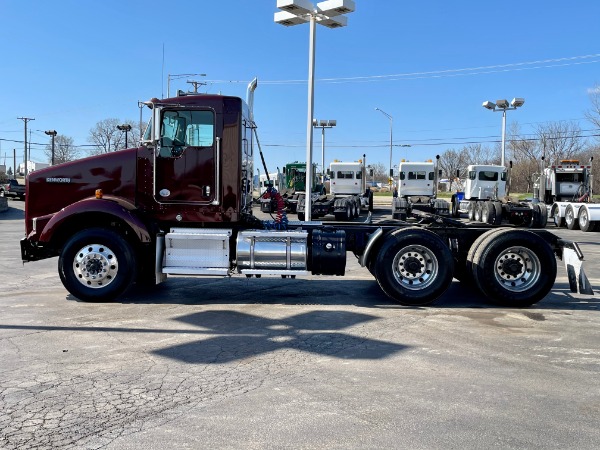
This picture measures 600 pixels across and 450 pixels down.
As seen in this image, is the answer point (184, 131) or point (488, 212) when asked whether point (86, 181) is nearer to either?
point (184, 131)

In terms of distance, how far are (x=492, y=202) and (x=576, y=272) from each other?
1617 centimetres

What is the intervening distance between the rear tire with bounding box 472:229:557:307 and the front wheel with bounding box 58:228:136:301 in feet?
17.5

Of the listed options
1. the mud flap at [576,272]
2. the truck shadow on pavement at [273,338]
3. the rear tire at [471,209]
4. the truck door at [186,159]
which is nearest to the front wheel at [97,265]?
the truck door at [186,159]

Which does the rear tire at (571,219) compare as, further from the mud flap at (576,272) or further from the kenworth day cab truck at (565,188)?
the mud flap at (576,272)

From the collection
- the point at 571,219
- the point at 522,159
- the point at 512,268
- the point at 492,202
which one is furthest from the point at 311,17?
the point at 522,159

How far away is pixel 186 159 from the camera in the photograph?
837 cm

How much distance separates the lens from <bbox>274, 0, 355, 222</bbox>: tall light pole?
42.4ft

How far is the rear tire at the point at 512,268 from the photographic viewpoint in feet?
26.8

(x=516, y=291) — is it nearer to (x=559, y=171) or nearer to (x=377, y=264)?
A: (x=377, y=264)

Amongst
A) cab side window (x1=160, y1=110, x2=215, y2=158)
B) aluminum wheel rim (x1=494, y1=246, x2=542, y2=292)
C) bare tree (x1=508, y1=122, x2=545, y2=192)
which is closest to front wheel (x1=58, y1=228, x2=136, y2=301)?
cab side window (x1=160, y1=110, x2=215, y2=158)

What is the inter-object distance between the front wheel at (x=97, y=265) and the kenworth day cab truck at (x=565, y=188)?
883 inches

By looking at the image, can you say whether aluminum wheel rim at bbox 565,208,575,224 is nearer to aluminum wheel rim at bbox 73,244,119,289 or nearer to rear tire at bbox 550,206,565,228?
rear tire at bbox 550,206,565,228

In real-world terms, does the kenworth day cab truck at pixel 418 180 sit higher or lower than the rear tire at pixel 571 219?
higher

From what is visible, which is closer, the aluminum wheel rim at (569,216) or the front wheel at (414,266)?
the front wheel at (414,266)
